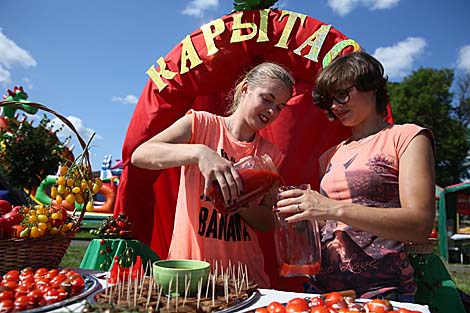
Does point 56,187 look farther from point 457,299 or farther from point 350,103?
point 457,299

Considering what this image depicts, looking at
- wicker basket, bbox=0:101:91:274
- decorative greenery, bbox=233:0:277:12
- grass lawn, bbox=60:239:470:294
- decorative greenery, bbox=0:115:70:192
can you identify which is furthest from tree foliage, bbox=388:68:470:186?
wicker basket, bbox=0:101:91:274

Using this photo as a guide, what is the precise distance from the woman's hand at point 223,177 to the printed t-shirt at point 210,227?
0.93ft

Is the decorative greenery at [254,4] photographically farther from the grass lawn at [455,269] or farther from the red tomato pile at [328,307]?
the grass lawn at [455,269]

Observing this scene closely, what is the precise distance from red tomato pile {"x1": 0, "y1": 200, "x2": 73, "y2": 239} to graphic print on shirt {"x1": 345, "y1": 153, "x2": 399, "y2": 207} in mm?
952

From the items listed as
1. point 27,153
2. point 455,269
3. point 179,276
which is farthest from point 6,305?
point 27,153

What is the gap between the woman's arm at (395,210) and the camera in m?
1.15

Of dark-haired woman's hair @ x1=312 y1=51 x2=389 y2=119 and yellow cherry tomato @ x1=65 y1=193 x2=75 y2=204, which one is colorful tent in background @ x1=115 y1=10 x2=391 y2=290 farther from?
yellow cherry tomato @ x1=65 y1=193 x2=75 y2=204

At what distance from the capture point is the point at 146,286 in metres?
1.06

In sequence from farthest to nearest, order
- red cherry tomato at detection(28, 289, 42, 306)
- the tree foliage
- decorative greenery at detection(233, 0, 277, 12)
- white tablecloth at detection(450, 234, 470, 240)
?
the tree foliage < white tablecloth at detection(450, 234, 470, 240) < decorative greenery at detection(233, 0, 277, 12) < red cherry tomato at detection(28, 289, 42, 306)

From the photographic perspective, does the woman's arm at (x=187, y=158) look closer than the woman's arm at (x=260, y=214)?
Yes

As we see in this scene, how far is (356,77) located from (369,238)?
51 centimetres

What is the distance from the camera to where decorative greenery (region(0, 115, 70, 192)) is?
10.5 metres

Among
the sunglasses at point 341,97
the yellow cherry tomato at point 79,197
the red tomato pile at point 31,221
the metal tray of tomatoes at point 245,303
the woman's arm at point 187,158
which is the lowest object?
the metal tray of tomatoes at point 245,303

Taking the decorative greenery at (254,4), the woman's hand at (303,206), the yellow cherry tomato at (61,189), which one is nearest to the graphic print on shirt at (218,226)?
the woman's hand at (303,206)
